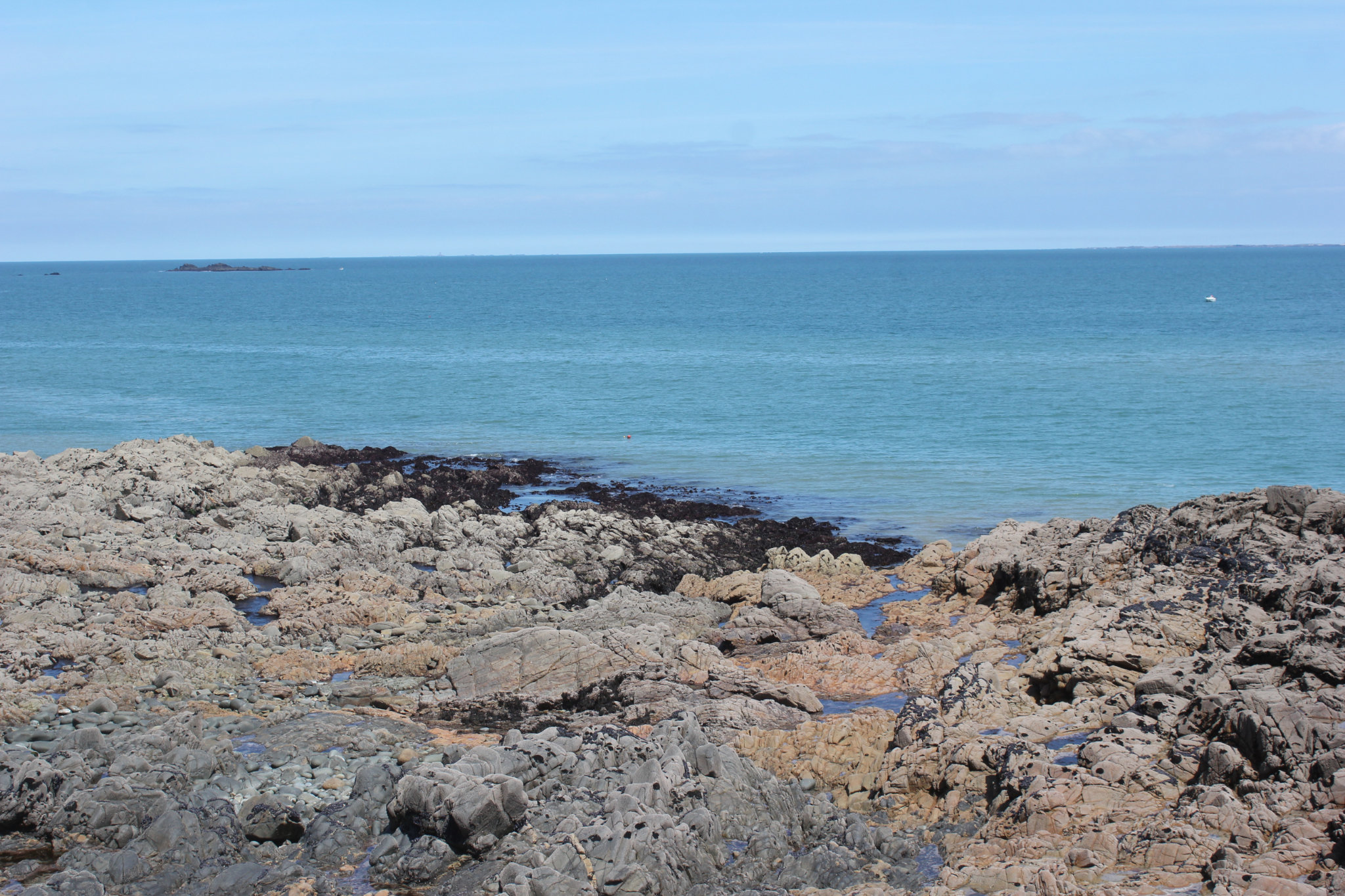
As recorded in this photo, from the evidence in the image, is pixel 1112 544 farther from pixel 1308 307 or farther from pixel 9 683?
pixel 1308 307

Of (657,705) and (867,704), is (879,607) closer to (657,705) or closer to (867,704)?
(867,704)

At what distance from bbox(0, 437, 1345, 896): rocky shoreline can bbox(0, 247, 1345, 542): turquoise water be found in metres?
10.2

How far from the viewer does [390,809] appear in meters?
12.0

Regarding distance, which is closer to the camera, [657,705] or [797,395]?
[657,705]

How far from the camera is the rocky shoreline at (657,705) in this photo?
1115 centimetres

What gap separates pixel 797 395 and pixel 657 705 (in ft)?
131

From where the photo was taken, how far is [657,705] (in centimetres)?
1606

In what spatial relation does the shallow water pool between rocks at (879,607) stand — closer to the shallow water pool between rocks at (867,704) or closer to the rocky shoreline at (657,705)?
the rocky shoreline at (657,705)

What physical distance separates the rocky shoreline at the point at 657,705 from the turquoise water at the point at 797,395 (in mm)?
10171

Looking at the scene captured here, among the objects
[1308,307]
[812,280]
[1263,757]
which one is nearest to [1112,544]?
[1263,757]

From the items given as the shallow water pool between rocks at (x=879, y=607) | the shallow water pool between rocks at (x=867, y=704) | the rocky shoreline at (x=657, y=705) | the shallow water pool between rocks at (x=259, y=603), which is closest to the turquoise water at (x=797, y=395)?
the shallow water pool between rocks at (x=879, y=607)

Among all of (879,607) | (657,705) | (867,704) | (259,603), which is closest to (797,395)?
(879,607)

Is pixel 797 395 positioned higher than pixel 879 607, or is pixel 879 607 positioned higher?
pixel 797 395

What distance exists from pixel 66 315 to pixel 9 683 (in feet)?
384
